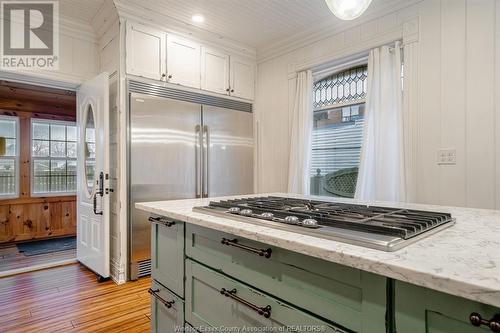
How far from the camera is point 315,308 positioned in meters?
0.86

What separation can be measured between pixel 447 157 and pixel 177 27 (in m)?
2.77

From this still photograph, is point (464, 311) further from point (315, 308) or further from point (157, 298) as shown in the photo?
point (157, 298)

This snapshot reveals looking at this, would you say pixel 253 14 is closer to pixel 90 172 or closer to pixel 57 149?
pixel 90 172

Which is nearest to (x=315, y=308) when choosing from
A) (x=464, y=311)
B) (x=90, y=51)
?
(x=464, y=311)

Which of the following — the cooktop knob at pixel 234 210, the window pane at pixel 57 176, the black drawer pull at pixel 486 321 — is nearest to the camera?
the black drawer pull at pixel 486 321

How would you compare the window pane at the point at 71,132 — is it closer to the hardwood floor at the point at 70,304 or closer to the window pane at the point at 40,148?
the window pane at the point at 40,148

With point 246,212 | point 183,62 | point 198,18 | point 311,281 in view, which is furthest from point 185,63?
point 311,281

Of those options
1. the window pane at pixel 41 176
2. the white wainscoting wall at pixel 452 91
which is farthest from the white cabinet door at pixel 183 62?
the window pane at pixel 41 176

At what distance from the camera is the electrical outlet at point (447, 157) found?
7.42 ft

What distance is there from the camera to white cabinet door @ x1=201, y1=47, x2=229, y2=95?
333cm

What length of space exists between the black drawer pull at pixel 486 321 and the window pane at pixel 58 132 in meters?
5.69

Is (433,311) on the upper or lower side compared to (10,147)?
lower

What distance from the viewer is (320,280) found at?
848 millimetres

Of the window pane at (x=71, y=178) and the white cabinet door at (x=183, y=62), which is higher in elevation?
the white cabinet door at (x=183, y=62)
